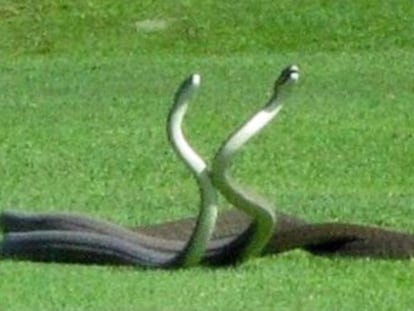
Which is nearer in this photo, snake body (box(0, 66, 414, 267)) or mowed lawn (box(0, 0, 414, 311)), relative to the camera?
mowed lawn (box(0, 0, 414, 311))

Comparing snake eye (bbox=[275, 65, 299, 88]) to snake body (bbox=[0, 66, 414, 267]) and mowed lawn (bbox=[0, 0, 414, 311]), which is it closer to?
snake body (bbox=[0, 66, 414, 267])

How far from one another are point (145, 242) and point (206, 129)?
5940mm

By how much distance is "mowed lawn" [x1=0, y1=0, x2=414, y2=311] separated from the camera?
895 centimetres

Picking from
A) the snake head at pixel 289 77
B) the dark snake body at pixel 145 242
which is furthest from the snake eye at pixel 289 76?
the dark snake body at pixel 145 242

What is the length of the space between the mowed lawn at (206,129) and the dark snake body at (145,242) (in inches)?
4.2

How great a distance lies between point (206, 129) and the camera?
15641 millimetres

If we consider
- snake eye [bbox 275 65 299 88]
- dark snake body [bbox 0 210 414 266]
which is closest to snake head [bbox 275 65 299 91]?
snake eye [bbox 275 65 299 88]

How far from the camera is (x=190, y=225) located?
10578mm

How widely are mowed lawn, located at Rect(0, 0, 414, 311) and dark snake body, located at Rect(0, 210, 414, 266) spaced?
0.35ft

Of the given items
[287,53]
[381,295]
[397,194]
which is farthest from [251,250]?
[287,53]

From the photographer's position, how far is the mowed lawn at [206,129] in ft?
29.3

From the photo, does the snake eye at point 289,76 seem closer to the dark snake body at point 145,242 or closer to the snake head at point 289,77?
the snake head at point 289,77

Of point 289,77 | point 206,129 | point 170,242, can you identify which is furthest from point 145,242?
point 206,129

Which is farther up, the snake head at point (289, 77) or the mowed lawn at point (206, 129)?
the snake head at point (289, 77)
